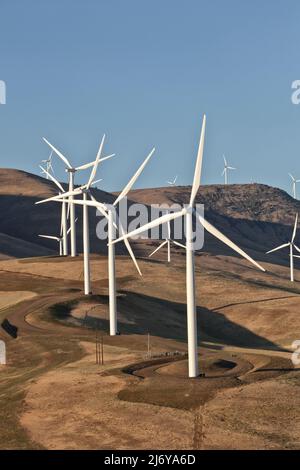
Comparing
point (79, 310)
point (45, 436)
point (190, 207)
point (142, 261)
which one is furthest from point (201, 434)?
point (142, 261)

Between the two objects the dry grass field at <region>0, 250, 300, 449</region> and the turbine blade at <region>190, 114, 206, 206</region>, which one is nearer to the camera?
the dry grass field at <region>0, 250, 300, 449</region>

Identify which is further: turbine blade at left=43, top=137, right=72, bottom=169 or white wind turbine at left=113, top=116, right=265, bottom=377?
turbine blade at left=43, top=137, right=72, bottom=169

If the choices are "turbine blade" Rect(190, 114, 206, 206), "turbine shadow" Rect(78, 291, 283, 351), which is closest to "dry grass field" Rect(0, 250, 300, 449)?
"turbine shadow" Rect(78, 291, 283, 351)

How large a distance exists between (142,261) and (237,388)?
125448mm

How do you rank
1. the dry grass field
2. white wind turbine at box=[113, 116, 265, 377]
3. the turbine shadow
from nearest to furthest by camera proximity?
the dry grass field → white wind turbine at box=[113, 116, 265, 377] → the turbine shadow

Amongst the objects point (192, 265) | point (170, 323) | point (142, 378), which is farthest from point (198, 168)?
point (170, 323)

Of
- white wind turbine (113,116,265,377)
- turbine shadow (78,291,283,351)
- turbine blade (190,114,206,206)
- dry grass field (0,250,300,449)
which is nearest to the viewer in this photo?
dry grass field (0,250,300,449)

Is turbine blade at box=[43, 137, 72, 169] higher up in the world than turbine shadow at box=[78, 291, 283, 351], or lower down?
higher up

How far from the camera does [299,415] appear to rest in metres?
51.4

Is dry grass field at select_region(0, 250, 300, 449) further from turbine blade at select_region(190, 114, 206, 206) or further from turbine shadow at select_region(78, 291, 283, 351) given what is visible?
turbine blade at select_region(190, 114, 206, 206)

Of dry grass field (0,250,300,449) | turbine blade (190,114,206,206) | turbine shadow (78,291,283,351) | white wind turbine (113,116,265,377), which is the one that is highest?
turbine blade (190,114,206,206)

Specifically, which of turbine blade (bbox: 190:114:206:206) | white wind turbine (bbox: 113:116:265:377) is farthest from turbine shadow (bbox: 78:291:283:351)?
turbine blade (bbox: 190:114:206:206)

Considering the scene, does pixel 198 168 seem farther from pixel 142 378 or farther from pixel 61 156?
pixel 61 156
